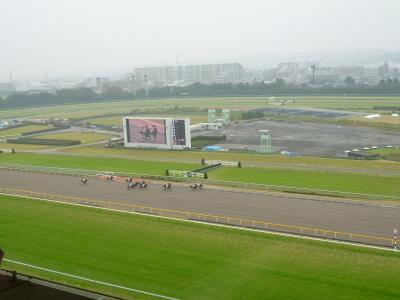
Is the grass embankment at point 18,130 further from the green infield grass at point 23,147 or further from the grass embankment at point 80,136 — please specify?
the green infield grass at point 23,147

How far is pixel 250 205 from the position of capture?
1880cm

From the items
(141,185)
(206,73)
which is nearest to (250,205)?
(141,185)

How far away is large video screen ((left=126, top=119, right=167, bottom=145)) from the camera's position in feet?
113

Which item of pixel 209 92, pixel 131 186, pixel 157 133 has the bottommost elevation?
pixel 131 186

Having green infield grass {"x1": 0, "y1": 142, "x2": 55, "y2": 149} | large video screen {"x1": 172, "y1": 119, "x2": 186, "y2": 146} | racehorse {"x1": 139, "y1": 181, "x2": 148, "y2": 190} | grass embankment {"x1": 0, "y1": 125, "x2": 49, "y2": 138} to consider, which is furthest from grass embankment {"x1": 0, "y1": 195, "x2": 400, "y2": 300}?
grass embankment {"x1": 0, "y1": 125, "x2": 49, "y2": 138}

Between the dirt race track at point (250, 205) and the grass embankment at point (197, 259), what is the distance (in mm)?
1866

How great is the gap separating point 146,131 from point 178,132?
107 inches

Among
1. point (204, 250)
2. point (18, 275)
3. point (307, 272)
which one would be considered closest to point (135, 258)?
point (204, 250)

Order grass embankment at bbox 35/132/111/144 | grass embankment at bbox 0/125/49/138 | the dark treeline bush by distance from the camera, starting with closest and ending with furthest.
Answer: grass embankment at bbox 35/132/111/144, grass embankment at bbox 0/125/49/138, the dark treeline bush

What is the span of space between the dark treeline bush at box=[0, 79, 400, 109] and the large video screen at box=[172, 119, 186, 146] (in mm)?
47881

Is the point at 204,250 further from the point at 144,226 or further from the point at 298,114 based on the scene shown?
the point at 298,114

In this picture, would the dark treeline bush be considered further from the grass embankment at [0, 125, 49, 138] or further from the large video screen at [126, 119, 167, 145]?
the large video screen at [126, 119, 167, 145]

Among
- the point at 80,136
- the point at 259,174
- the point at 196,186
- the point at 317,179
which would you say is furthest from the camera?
the point at 80,136

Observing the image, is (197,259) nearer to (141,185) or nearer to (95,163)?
(141,185)
